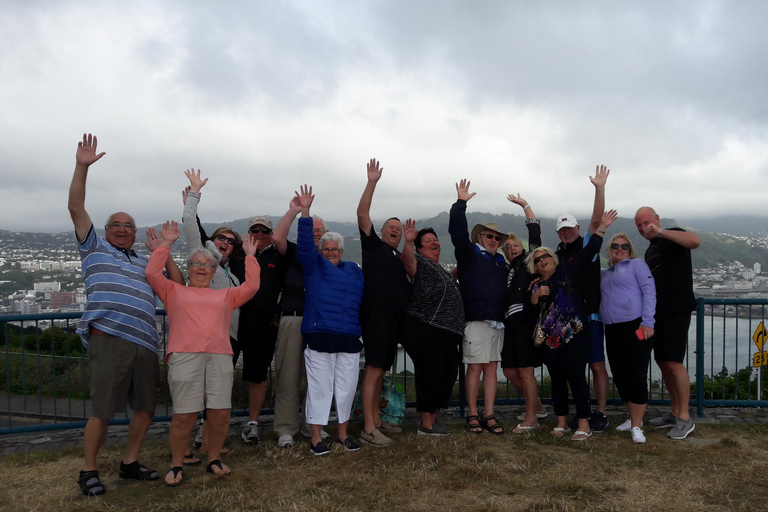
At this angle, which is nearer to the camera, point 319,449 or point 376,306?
point 319,449

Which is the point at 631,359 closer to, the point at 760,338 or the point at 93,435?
the point at 760,338

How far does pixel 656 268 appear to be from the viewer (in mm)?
5227

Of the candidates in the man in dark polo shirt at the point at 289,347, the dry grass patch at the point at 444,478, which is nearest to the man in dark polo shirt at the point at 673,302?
the dry grass patch at the point at 444,478

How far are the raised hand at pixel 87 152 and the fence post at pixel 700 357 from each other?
255 inches

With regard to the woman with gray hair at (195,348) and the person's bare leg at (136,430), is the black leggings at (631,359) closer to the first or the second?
the woman with gray hair at (195,348)

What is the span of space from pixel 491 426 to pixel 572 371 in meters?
1.04

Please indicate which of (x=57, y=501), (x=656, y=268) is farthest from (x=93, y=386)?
(x=656, y=268)

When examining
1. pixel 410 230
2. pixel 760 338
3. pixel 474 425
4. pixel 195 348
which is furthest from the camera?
pixel 760 338

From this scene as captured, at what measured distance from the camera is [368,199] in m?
4.70

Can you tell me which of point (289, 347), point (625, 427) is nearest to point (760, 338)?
point (625, 427)

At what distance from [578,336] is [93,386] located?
4260mm

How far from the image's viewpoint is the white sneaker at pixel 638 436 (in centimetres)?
482

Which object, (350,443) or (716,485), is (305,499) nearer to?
(350,443)

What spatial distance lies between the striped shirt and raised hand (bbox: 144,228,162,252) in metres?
0.24
